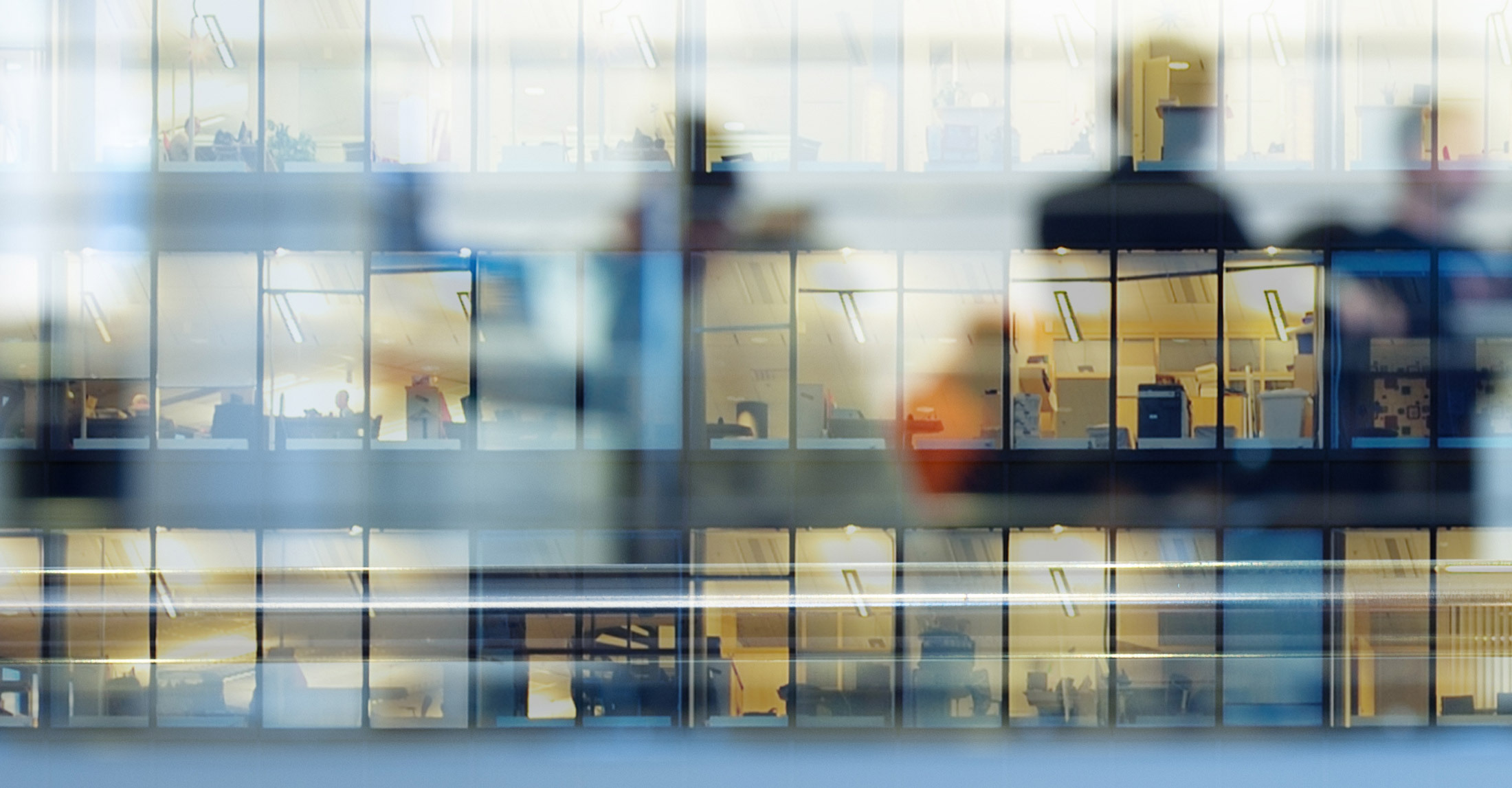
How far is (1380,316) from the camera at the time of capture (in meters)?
12.0

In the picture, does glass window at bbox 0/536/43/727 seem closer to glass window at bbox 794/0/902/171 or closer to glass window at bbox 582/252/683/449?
glass window at bbox 582/252/683/449

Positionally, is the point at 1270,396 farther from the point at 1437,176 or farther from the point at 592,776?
the point at 592,776

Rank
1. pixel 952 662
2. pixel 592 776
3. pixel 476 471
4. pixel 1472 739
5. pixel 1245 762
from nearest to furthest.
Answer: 1. pixel 592 776
2. pixel 1245 762
3. pixel 1472 739
4. pixel 952 662
5. pixel 476 471

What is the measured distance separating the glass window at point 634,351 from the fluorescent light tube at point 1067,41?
14.5 ft

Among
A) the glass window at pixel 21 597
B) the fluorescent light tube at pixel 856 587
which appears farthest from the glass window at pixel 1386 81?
the glass window at pixel 21 597

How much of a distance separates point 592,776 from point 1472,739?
6.02 m

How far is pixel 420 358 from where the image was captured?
11.8 metres

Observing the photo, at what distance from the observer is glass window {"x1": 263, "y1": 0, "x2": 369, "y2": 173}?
1168 centimetres

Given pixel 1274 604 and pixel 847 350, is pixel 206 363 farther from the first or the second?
pixel 1274 604

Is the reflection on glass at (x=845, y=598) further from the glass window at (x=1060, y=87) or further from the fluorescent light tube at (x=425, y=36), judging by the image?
the fluorescent light tube at (x=425, y=36)

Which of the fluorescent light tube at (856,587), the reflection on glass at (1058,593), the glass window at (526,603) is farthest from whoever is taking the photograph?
the fluorescent light tube at (856,587)

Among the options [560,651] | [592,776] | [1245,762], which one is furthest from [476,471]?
[1245,762]

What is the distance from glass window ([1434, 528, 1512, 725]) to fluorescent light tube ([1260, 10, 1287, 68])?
16.5ft

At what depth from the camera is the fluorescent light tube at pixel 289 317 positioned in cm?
1166
